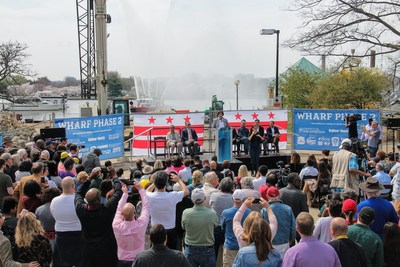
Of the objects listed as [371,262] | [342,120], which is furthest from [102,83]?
[371,262]

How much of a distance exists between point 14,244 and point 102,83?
18.8 m

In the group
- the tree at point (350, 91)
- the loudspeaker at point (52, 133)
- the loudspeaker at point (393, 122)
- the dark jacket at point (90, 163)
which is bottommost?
the dark jacket at point (90, 163)

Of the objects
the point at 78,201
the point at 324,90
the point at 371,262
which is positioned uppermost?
the point at 324,90

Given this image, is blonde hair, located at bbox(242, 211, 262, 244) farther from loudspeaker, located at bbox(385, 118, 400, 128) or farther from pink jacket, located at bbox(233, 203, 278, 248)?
loudspeaker, located at bbox(385, 118, 400, 128)

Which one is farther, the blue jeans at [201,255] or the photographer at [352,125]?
the photographer at [352,125]

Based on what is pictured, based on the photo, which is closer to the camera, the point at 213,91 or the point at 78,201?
the point at 78,201

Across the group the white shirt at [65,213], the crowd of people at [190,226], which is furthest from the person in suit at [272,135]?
the white shirt at [65,213]

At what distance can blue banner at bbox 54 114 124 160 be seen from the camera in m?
17.0

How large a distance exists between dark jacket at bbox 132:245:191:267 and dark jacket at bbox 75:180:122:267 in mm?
1401

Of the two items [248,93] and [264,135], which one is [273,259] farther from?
[248,93]

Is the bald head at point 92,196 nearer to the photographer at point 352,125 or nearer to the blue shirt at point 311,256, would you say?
the blue shirt at point 311,256

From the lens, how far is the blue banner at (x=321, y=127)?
18.8 meters

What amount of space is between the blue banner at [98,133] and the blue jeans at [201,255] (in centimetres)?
1151

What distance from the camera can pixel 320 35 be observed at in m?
15.5
